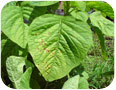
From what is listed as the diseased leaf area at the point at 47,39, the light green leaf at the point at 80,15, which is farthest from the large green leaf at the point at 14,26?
the light green leaf at the point at 80,15

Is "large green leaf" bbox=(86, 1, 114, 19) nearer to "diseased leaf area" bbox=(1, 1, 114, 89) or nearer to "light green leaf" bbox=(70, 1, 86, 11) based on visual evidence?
"diseased leaf area" bbox=(1, 1, 114, 89)

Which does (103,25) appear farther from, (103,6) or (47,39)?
(47,39)

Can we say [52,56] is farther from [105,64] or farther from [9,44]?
[105,64]

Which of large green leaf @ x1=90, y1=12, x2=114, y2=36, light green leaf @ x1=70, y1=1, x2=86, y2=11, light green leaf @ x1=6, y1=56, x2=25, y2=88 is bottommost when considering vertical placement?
light green leaf @ x1=6, y1=56, x2=25, y2=88

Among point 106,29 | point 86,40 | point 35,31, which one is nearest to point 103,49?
point 106,29

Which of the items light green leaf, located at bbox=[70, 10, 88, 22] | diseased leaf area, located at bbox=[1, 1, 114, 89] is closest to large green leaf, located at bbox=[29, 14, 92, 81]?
diseased leaf area, located at bbox=[1, 1, 114, 89]

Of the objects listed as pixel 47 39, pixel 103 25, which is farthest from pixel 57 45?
pixel 103 25
